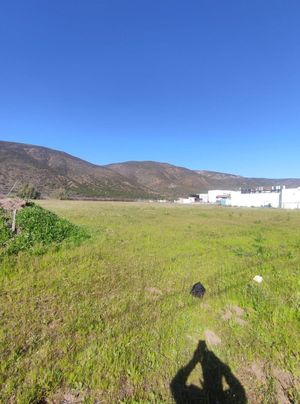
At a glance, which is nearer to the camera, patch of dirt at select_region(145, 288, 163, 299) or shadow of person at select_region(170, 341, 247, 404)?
shadow of person at select_region(170, 341, 247, 404)

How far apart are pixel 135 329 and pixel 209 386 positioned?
5.18 ft

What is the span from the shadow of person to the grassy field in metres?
0.03

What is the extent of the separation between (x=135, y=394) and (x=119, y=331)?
52.1 inches

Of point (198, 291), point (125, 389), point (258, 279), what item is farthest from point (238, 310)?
point (125, 389)

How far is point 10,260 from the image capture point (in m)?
7.59

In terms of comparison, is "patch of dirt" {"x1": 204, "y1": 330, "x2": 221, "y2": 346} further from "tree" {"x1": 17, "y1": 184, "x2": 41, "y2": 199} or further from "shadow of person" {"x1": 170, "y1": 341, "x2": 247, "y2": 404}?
"tree" {"x1": 17, "y1": 184, "x2": 41, "y2": 199}

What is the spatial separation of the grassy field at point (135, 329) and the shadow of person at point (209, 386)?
0.09ft

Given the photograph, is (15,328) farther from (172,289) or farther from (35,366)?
(172,289)

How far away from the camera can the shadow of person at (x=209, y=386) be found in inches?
129

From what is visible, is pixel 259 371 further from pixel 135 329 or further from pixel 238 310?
pixel 135 329

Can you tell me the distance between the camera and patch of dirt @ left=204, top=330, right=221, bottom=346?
441 cm

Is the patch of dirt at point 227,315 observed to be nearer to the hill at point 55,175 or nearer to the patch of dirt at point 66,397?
the patch of dirt at point 66,397

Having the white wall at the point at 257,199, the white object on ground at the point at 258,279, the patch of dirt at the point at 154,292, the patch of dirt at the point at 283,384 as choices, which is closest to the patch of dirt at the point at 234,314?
the patch of dirt at the point at 283,384

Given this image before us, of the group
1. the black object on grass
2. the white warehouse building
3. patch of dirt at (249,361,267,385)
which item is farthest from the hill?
patch of dirt at (249,361,267,385)
